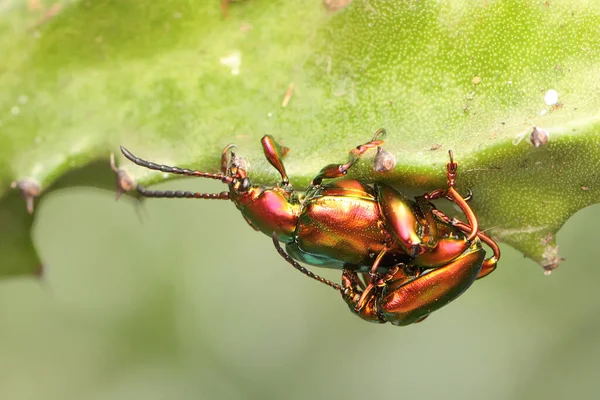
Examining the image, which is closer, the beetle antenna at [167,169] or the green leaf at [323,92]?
the green leaf at [323,92]

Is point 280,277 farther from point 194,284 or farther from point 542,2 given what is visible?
point 542,2

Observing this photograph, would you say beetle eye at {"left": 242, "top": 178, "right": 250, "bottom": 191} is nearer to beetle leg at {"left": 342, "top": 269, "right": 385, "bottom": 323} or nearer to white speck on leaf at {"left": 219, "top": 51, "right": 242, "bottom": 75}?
white speck on leaf at {"left": 219, "top": 51, "right": 242, "bottom": 75}

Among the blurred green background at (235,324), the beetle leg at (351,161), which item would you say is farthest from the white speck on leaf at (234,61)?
the blurred green background at (235,324)

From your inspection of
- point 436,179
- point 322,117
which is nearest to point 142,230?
point 322,117

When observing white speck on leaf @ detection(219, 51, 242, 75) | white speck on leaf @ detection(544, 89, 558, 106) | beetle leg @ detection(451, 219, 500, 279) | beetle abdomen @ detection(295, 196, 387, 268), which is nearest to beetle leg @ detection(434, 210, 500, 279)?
beetle leg @ detection(451, 219, 500, 279)

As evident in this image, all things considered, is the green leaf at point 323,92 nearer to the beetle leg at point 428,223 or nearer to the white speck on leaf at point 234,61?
the white speck on leaf at point 234,61

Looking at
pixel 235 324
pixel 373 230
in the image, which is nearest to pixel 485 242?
pixel 373 230

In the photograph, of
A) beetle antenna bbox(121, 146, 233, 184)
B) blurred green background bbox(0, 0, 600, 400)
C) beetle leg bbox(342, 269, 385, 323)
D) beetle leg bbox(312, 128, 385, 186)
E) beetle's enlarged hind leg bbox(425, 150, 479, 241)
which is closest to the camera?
beetle's enlarged hind leg bbox(425, 150, 479, 241)

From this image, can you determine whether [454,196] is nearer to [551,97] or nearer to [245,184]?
[551,97]
